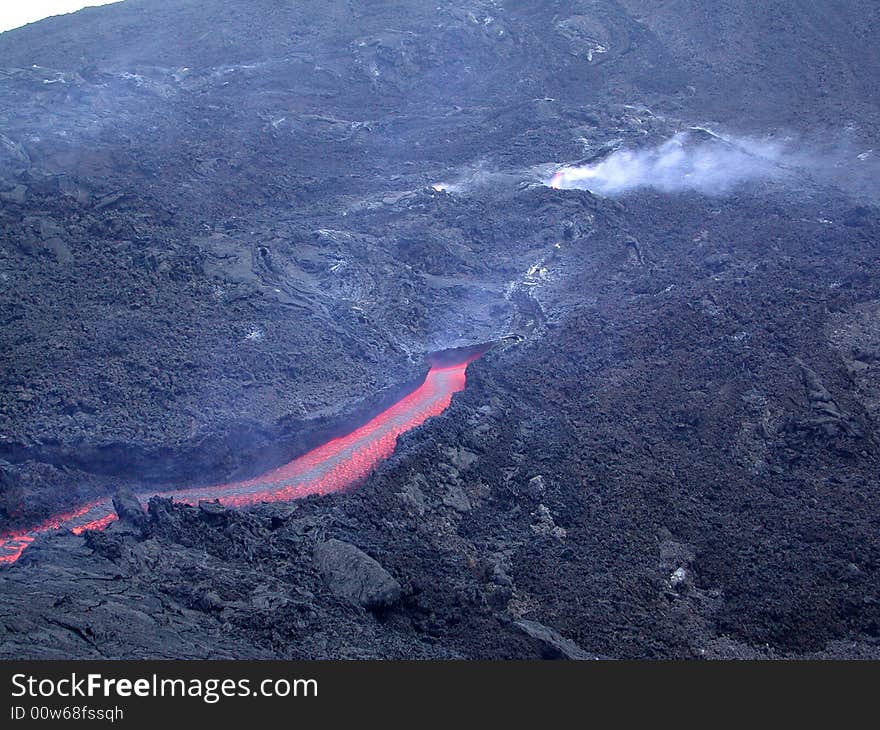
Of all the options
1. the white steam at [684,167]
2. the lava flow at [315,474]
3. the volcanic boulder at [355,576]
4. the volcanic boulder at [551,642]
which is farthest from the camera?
the white steam at [684,167]

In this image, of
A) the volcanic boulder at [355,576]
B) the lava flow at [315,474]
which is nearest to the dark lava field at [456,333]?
the volcanic boulder at [355,576]

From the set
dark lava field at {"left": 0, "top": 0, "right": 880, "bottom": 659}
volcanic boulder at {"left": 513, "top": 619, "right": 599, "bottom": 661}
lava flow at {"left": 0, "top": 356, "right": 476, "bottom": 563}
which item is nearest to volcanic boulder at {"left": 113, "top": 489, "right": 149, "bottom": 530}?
dark lava field at {"left": 0, "top": 0, "right": 880, "bottom": 659}

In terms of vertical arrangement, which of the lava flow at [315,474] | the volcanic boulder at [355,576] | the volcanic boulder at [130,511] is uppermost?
the volcanic boulder at [130,511]

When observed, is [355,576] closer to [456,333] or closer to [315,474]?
[315,474]

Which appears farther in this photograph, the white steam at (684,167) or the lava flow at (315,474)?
the white steam at (684,167)

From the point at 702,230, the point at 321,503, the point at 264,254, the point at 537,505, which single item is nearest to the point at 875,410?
the point at 537,505

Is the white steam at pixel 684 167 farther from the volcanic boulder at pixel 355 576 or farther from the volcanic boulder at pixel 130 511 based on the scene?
the volcanic boulder at pixel 130 511

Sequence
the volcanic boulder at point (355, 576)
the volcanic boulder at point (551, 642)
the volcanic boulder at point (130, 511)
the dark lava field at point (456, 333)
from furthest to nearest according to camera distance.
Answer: the volcanic boulder at point (130, 511), the dark lava field at point (456, 333), the volcanic boulder at point (355, 576), the volcanic boulder at point (551, 642)
